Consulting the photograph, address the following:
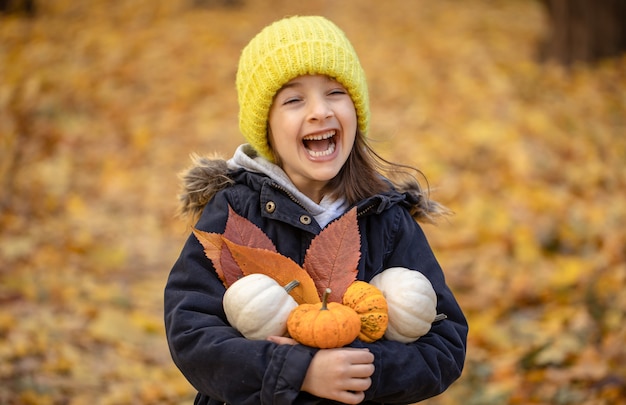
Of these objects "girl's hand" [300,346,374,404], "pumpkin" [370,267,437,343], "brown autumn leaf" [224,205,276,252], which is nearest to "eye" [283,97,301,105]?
"brown autumn leaf" [224,205,276,252]

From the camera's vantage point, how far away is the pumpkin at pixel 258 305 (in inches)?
75.5

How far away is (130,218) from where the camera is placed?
6.16 metres

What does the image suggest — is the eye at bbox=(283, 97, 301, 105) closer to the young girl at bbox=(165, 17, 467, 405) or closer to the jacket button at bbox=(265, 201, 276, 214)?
the young girl at bbox=(165, 17, 467, 405)

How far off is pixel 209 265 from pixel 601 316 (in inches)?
124

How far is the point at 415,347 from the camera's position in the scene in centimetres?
204

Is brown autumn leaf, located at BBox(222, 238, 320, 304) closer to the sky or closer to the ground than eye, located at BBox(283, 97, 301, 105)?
closer to the ground

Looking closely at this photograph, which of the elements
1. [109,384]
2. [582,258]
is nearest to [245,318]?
[109,384]

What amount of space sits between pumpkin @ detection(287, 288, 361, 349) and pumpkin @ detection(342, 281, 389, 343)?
28 millimetres

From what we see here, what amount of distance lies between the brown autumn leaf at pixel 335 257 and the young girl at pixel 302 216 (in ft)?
0.33

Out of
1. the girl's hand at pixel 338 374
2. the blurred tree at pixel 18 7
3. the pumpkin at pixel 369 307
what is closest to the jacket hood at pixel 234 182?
the pumpkin at pixel 369 307

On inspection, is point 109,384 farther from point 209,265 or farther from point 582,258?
point 582,258

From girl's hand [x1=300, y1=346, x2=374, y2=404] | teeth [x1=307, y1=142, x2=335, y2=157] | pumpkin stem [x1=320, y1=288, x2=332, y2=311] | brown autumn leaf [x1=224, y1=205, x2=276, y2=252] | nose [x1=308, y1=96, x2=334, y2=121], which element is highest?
nose [x1=308, y1=96, x2=334, y2=121]

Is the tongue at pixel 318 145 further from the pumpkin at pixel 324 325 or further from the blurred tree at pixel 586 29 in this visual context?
the blurred tree at pixel 586 29

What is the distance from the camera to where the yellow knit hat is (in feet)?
7.39
